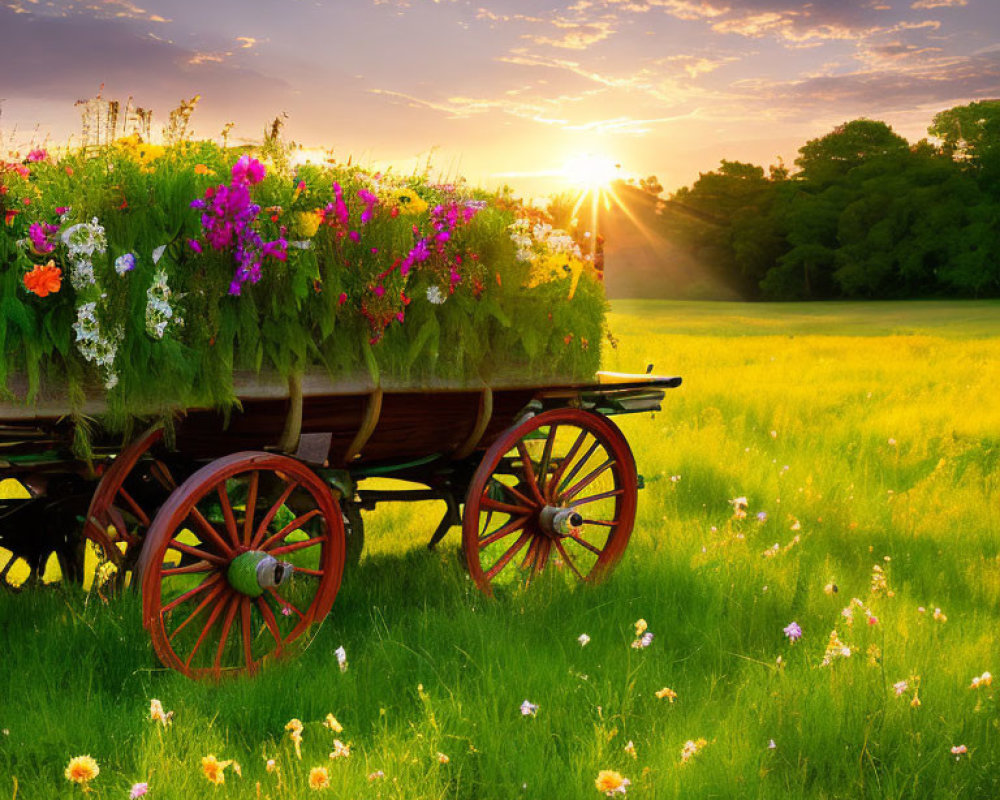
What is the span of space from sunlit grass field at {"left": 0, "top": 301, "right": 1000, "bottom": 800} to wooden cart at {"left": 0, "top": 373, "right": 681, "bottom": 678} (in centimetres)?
21

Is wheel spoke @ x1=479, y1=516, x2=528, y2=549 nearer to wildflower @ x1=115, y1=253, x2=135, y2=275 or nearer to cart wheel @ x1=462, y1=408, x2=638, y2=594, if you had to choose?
cart wheel @ x1=462, y1=408, x2=638, y2=594

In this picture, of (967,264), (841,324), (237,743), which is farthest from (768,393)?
(967,264)

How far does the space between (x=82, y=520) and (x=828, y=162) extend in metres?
75.3

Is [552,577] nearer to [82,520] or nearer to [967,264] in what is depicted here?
[82,520]

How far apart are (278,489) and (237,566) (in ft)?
1.26

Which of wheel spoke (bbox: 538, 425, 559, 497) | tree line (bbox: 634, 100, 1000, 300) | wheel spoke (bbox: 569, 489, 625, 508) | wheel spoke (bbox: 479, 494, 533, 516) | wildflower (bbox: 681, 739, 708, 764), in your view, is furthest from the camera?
tree line (bbox: 634, 100, 1000, 300)

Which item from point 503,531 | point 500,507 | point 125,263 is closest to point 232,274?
point 125,263

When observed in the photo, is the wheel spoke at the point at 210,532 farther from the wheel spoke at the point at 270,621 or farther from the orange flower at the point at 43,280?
the orange flower at the point at 43,280

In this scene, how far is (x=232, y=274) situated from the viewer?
3338mm

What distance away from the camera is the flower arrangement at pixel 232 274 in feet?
9.98

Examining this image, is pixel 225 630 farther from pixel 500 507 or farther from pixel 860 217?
pixel 860 217

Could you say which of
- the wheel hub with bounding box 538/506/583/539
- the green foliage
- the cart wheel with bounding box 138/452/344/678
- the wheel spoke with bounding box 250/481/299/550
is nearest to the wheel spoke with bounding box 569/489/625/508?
the wheel hub with bounding box 538/506/583/539

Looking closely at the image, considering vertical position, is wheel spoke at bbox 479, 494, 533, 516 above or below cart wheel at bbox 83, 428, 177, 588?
below

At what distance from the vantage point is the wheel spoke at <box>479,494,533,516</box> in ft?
14.5
